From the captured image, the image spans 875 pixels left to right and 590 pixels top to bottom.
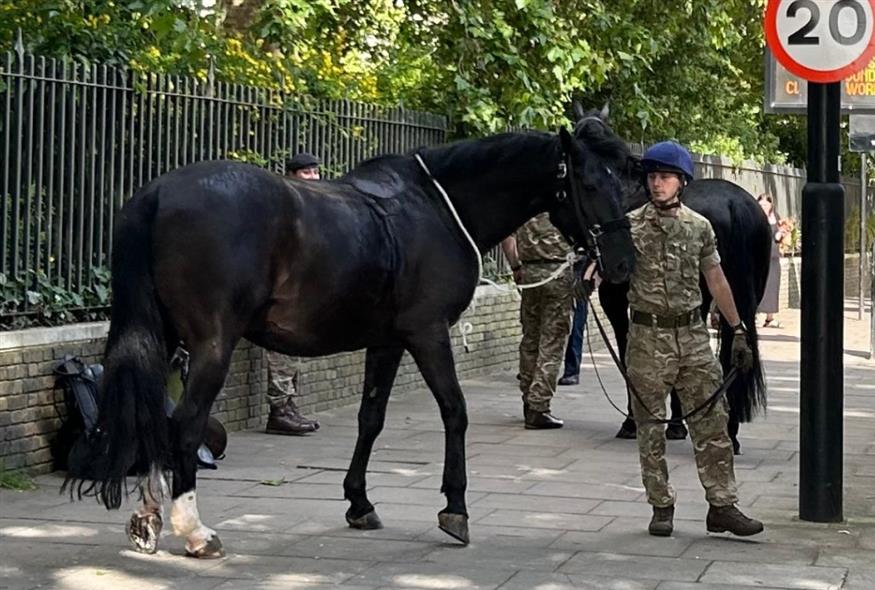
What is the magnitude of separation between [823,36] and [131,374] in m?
3.88

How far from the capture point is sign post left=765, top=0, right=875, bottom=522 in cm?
881

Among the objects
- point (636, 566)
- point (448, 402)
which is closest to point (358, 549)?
point (448, 402)

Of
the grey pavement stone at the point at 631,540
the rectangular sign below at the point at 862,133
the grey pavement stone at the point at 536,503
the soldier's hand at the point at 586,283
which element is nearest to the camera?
the grey pavement stone at the point at 631,540

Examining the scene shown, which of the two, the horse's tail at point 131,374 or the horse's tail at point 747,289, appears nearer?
the horse's tail at point 131,374

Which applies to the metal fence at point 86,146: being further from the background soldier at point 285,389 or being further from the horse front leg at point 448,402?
the horse front leg at point 448,402

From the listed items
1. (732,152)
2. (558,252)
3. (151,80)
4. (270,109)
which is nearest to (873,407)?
(558,252)

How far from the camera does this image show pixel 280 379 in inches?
485

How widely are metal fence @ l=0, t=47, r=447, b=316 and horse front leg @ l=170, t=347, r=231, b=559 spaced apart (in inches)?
114

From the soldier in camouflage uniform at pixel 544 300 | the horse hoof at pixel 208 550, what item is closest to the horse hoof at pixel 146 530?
the horse hoof at pixel 208 550

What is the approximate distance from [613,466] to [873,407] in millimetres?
5015

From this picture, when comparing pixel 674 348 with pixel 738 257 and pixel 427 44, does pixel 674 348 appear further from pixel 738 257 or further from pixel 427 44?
pixel 427 44

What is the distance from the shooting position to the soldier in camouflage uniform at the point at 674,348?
331 inches

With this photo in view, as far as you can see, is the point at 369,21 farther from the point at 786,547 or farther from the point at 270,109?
the point at 786,547

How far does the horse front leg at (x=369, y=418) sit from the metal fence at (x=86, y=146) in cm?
262
